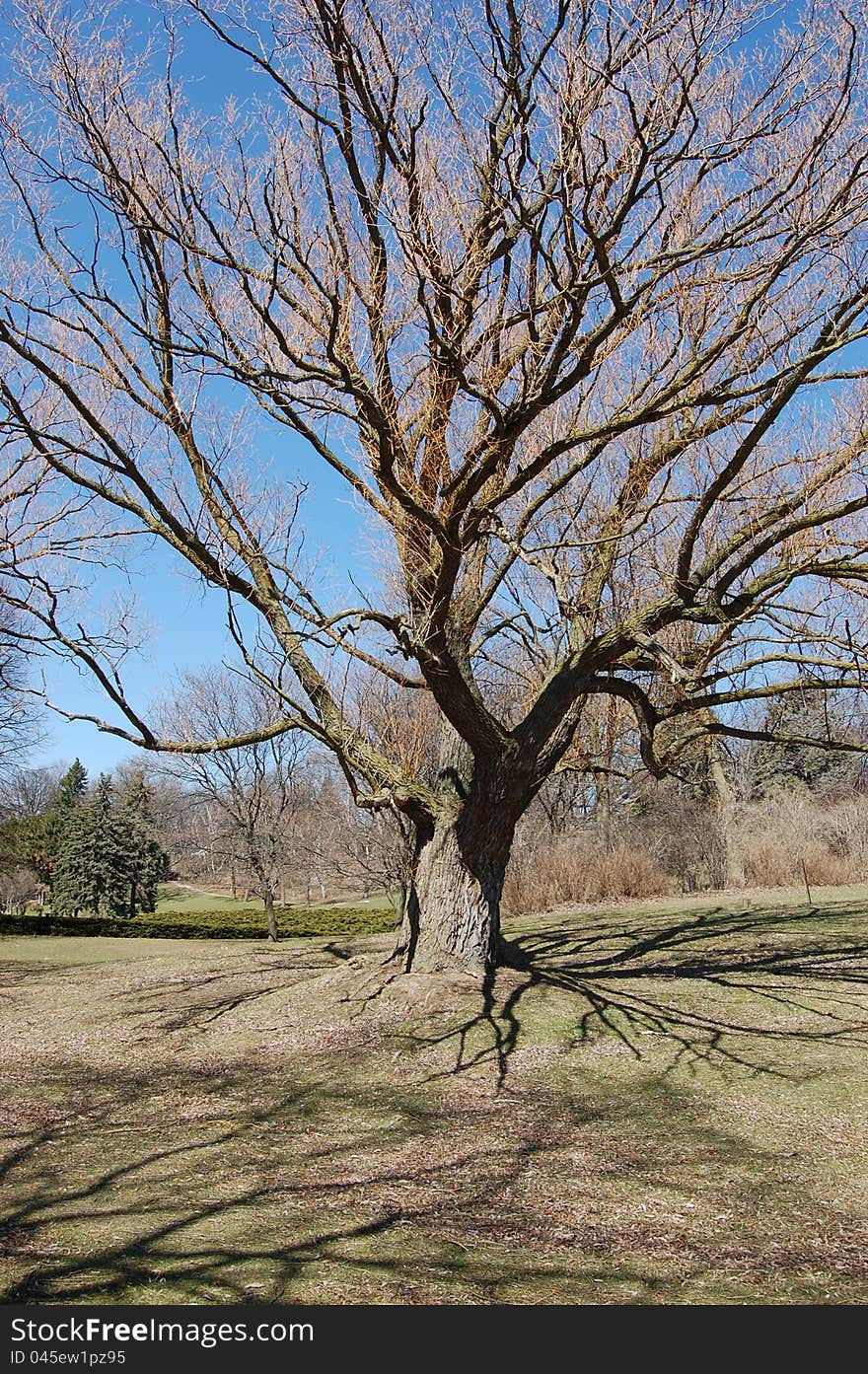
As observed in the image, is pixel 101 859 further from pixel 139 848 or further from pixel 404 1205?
pixel 404 1205

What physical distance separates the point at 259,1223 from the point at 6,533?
6364 millimetres

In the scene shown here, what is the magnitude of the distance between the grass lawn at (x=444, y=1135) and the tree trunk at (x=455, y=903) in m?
0.35

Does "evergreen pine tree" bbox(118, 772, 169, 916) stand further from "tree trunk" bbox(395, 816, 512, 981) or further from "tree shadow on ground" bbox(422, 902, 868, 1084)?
"tree trunk" bbox(395, 816, 512, 981)

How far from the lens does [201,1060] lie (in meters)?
6.93

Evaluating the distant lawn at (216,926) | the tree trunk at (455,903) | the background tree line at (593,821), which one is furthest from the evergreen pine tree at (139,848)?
the tree trunk at (455,903)

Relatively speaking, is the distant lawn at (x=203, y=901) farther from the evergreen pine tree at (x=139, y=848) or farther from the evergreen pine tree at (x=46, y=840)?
the evergreen pine tree at (x=46, y=840)

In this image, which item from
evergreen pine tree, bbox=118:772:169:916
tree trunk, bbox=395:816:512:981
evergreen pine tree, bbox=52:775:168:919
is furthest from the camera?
evergreen pine tree, bbox=118:772:169:916

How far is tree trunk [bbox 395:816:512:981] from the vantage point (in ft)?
27.0

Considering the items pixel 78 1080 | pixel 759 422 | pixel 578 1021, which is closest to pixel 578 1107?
pixel 578 1021

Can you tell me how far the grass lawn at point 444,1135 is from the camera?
132 inches

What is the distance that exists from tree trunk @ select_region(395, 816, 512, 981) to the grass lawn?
1.15ft

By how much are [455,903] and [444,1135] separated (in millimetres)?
3135

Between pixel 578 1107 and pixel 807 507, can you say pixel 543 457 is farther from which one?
pixel 578 1107

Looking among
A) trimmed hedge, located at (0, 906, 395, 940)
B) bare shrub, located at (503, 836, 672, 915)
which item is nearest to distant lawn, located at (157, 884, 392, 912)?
trimmed hedge, located at (0, 906, 395, 940)
